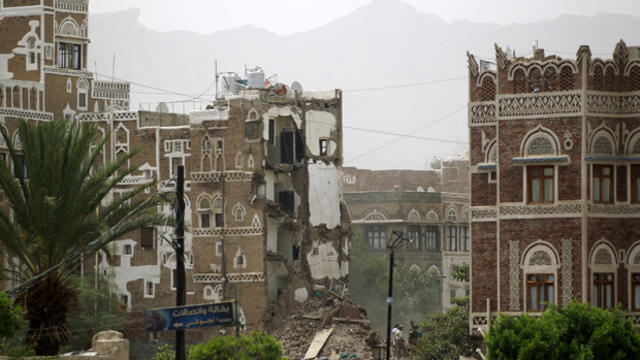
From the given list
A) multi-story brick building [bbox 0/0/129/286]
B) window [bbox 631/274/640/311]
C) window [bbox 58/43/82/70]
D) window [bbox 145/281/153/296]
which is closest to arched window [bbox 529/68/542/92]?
window [bbox 631/274/640/311]

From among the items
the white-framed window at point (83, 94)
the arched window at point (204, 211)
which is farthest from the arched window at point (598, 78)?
the white-framed window at point (83, 94)

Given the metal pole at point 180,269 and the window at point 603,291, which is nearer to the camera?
the metal pole at point 180,269

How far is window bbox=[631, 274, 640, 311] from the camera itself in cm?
4291

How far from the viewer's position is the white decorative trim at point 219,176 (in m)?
65.5

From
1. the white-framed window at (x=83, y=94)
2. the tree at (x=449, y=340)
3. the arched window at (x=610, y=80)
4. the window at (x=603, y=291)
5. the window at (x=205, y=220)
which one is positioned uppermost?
the white-framed window at (x=83, y=94)

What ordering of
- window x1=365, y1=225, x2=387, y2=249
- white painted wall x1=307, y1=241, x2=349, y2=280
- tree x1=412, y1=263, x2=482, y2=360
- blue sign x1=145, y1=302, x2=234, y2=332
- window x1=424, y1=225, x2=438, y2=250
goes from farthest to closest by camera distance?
window x1=365, y1=225, x2=387, y2=249 → window x1=424, y1=225, x2=438, y2=250 → white painted wall x1=307, y1=241, x2=349, y2=280 → tree x1=412, y1=263, x2=482, y2=360 → blue sign x1=145, y1=302, x2=234, y2=332

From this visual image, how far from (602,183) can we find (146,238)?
33844 mm

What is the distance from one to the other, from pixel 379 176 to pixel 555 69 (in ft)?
171

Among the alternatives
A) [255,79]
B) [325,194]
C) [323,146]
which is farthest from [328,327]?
[255,79]

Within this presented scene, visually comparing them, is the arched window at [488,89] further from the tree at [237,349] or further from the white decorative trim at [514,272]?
the tree at [237,349]

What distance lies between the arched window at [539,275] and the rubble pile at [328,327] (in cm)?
1767

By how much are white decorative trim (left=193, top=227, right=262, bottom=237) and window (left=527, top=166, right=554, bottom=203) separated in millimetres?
24280

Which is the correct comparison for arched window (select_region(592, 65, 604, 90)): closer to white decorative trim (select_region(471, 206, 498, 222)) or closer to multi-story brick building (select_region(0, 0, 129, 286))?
white decorative trim (select_region(471, 206, 498, 222))

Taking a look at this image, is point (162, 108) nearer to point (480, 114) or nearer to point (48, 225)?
point (480, 114)
